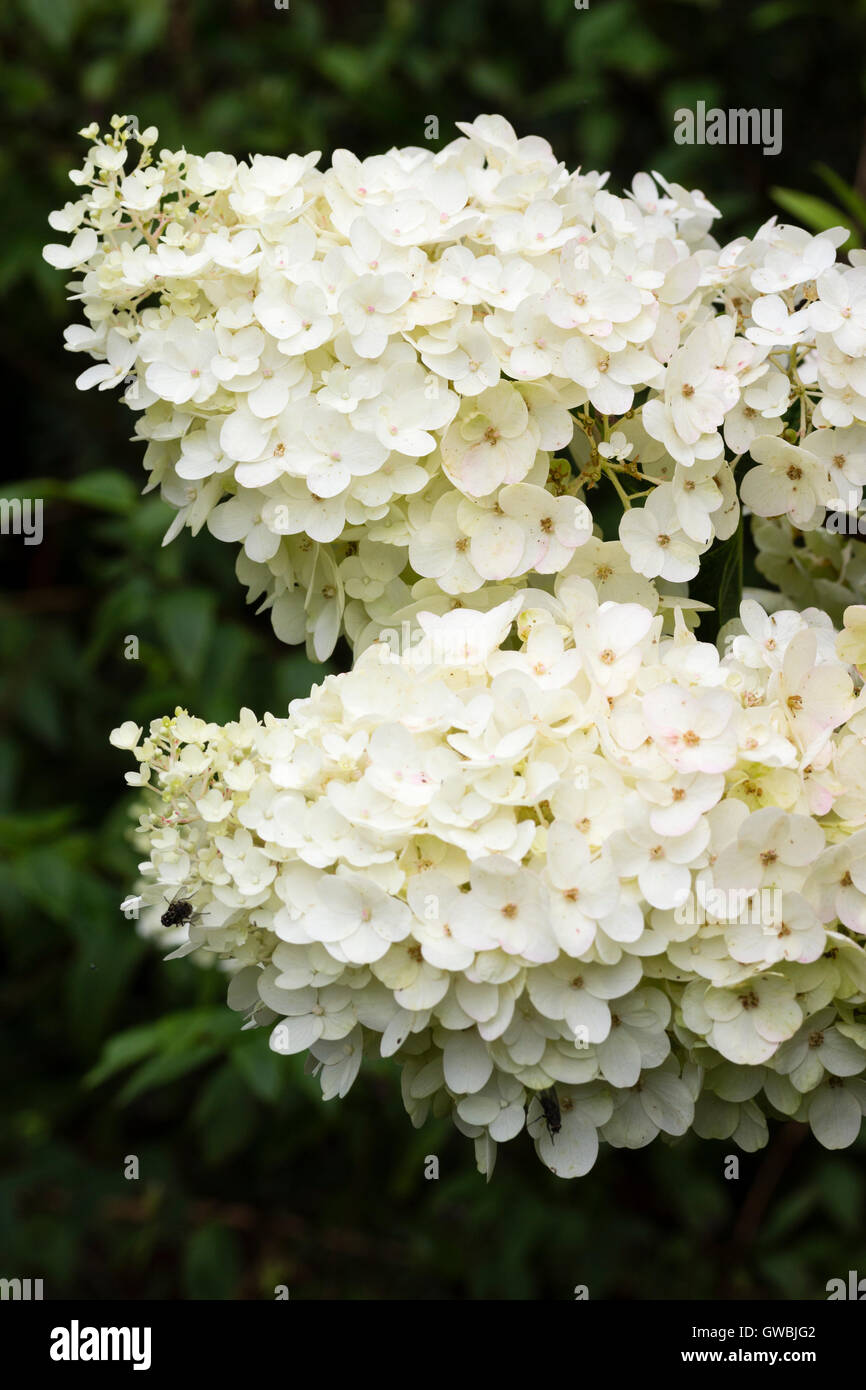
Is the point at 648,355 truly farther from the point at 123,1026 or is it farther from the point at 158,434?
the point at 123,1026

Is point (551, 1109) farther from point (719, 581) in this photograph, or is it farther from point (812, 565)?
point (812, 565)

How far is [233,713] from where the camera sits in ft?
5.02

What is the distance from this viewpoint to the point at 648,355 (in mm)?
784

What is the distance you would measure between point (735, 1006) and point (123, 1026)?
164 centimetres

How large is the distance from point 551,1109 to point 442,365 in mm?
386

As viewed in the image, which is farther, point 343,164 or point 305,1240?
point 305,1240

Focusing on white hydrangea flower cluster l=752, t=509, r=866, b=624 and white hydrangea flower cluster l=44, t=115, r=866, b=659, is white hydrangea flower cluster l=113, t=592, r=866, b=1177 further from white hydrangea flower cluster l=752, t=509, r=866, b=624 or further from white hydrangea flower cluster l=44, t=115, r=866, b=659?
white hydrangea flower cluster l=752, t=509, r=866, b=624

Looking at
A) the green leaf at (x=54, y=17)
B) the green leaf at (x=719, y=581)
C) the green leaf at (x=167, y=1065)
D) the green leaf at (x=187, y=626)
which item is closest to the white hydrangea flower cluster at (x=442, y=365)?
the green leaf at (x=719, y=581)

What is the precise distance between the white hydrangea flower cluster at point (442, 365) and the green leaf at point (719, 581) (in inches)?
2.5

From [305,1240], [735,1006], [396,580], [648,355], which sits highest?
[648,355]

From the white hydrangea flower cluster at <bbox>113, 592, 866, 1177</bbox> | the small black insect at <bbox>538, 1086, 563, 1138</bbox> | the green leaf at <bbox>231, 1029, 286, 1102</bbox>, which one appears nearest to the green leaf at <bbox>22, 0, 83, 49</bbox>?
the green leaf at <bbox>231, 1029, 286, 1102</bbox>

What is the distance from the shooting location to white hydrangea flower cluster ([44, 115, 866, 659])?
2.53 ft

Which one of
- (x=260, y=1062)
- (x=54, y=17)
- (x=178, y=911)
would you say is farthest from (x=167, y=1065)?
(x=54, y=17)
